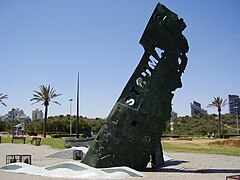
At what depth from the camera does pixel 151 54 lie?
55.7ft

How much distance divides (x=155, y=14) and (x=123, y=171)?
7619 mm

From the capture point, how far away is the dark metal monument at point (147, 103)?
621 inches

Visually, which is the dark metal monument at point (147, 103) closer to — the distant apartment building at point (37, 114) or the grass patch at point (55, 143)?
the grass patch at point (55, 143)

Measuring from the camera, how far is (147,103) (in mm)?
16391

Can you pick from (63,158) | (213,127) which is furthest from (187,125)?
(63,158)

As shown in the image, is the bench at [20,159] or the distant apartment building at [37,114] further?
the distant apartment building at [37,114]

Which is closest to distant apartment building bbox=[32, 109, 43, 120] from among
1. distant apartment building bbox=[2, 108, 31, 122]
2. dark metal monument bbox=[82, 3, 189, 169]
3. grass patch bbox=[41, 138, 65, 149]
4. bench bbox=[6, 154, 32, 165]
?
distant apartment building bbox=[2, 108, 31, 122]

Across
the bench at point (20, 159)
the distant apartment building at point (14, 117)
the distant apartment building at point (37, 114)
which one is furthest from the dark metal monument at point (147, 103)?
the distant apartment building at point (37, 114)

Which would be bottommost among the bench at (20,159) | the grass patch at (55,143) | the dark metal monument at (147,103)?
the grass patch at (55,143)

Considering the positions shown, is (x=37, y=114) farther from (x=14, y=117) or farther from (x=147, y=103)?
(x=147, y=103)

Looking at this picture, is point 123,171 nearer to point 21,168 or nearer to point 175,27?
point 21,168

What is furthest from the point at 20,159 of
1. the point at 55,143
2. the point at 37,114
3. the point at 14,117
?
the point at 37,114

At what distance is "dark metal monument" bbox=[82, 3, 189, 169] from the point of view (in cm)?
1577

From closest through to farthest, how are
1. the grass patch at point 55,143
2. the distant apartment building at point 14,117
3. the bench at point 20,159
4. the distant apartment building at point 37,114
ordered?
the bench at point 20,159 → the grass patch at point 55,143 → the distant apartment building at point 14,117 → the distant apartment building at point 37,114
